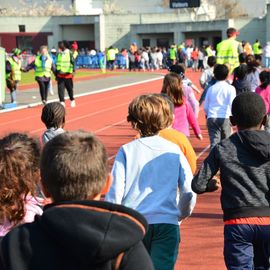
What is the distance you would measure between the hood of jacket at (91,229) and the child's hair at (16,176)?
61 centimetres

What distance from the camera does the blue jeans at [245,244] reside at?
4.44m

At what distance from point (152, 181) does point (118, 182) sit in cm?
22

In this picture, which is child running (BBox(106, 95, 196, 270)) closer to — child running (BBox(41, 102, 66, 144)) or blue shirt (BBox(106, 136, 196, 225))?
blue shirt (BBox(106, 136, 196, 225))

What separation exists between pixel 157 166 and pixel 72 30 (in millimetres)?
60135

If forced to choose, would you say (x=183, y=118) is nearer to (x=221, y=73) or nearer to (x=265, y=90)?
(x=221, y=73)

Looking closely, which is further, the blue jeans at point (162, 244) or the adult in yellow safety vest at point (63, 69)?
the adult in yellow safety vest at point (63, 69)

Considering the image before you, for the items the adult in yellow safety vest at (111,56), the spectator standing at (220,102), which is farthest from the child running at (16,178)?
the adult in yellow safety vest at (111,56)

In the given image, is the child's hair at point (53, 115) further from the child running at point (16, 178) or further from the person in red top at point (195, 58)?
the person in red top at point (195, 58)

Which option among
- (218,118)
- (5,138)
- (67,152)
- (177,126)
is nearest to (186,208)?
(5,138)

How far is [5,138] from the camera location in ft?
10.5

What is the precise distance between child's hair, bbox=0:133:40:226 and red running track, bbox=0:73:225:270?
80 cm

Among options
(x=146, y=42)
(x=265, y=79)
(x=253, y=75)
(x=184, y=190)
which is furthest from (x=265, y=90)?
(x=146, y=42)

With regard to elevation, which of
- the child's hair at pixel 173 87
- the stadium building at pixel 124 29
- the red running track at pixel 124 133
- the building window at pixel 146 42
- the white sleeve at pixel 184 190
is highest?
the stadium building at pixel 124 29

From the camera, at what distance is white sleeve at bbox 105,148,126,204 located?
4191 millimetres
